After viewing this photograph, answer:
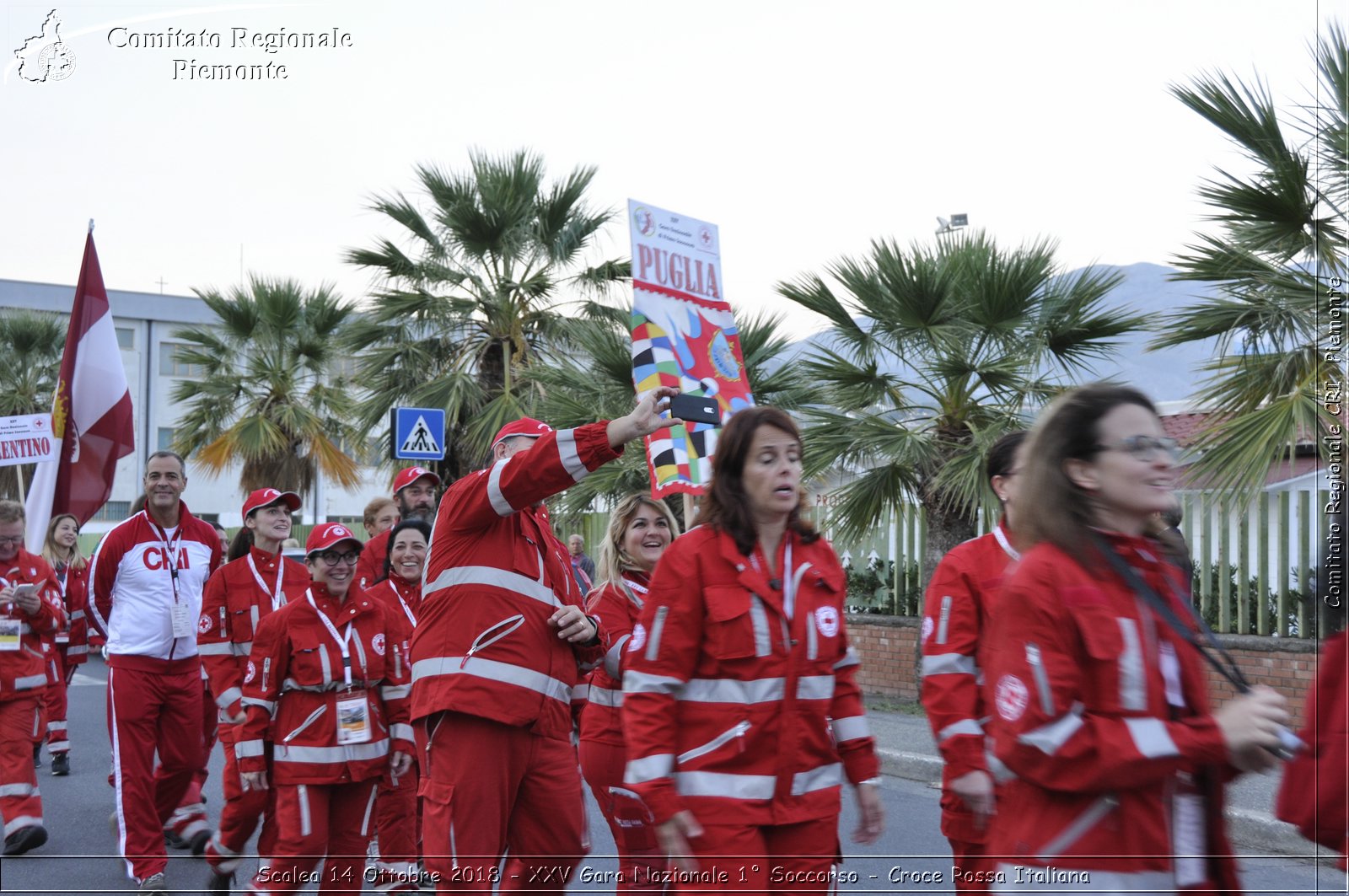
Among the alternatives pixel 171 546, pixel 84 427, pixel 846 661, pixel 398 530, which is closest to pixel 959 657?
pixel 846 661

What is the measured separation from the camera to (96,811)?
9172mm

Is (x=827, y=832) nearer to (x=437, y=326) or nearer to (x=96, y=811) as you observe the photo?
(x=96, y=811)

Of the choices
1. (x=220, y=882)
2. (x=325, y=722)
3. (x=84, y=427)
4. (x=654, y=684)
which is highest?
(x=84, y=427)

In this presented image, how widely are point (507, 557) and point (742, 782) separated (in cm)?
152

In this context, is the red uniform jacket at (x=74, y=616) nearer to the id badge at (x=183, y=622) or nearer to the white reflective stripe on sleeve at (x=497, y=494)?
the id badge at (x=183, y=622)

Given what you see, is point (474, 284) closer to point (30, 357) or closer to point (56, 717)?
point (56, 717)

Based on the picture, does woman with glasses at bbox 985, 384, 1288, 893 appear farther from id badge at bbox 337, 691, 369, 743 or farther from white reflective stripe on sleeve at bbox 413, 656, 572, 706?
id badge at bbox 337, 691, 369, 743

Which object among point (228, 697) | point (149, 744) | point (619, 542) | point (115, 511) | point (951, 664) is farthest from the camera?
point (115, 511)

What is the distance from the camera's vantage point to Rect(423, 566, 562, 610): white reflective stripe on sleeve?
454 cm

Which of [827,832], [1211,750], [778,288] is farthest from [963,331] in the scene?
[1211,750]

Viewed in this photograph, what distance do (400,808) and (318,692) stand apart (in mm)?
1236

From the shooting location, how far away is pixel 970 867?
4270mm

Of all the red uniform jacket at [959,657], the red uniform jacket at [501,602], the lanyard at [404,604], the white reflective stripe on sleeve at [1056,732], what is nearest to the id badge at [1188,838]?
the white reflective stripe on sleeve at [1056,732]

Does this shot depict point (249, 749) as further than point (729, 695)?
Yes
